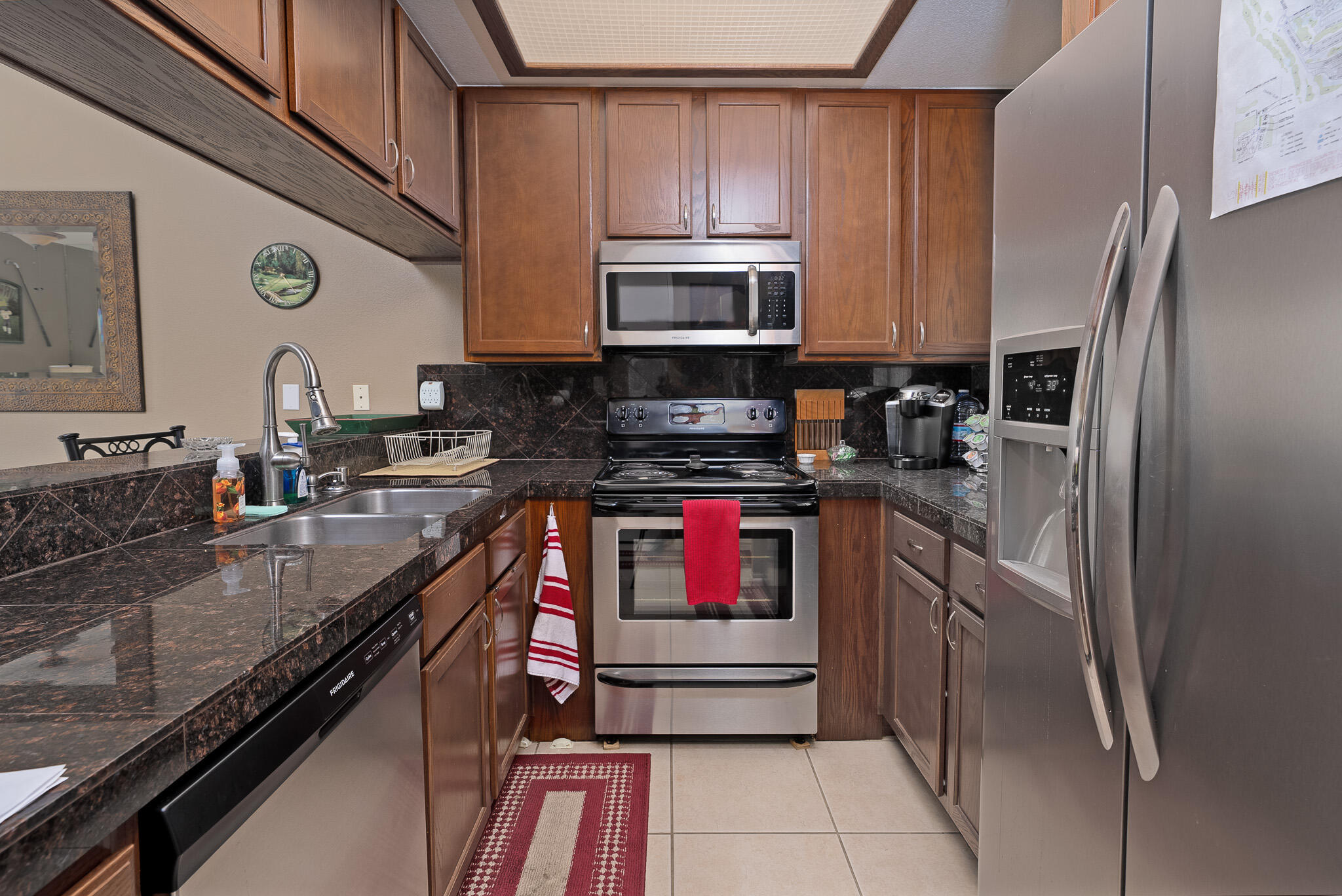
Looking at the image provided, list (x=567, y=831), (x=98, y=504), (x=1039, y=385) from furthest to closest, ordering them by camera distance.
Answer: (x=567, y=831)
(x=98, y=504)
(x=1039, y=385)

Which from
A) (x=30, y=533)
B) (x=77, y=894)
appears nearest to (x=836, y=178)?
(x=30, y=533)

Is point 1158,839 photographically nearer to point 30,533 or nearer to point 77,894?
point 77,894

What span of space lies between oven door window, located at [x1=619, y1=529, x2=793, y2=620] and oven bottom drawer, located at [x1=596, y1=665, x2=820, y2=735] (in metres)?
0.19

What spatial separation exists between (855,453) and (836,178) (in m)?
1.07

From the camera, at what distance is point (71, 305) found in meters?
2.67

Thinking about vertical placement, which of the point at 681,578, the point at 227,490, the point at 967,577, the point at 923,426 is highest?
the point at 923,426

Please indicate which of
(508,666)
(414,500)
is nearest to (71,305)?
(414,500)

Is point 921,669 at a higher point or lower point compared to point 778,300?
lower

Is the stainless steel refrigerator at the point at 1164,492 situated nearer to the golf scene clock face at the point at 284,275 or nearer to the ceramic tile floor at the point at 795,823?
the ceramic tile floor at the point at 795,823

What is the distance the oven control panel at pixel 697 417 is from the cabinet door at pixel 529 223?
368 mm

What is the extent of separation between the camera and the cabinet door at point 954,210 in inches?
99.0

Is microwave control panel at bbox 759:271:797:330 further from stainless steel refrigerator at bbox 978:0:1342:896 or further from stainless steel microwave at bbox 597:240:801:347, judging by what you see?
stainless steel refrigerator at bbox 978:0:1342:896

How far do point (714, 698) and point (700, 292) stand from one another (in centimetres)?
144

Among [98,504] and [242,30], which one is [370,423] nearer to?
[98,504]
